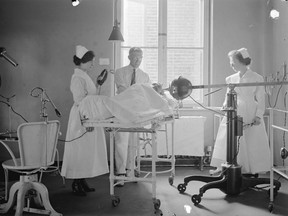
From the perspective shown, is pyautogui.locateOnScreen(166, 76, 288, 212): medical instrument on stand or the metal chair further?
pyautogui.locateOnScreen(166, 76, 288, 212): medical instrument on stand

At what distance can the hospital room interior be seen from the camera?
3668 millimetres

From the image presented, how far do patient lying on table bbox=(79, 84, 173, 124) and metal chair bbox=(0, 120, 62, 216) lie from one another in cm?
35

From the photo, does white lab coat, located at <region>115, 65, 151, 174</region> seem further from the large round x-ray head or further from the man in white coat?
the large round x-ray head

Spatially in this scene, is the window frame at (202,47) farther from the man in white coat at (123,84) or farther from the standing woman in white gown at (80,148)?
the standing woman in white gown at (80,148)

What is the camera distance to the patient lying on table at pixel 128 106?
3070mm

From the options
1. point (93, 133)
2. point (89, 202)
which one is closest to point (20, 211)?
point (89, 202)

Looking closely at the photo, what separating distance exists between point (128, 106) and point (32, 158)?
2.93ft

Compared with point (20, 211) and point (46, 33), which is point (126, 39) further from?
point (20, 211)

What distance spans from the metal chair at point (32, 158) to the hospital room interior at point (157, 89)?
1.20 ft

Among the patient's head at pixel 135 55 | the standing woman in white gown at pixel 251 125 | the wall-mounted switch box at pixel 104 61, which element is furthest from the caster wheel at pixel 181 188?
the wall-mounted switch box at pixel 104 61

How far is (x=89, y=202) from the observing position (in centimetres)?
348

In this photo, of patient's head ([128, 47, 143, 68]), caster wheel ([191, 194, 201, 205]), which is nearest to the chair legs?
caster wheel ([191, 194, 201, 205])

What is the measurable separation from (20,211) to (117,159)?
1.76 meters

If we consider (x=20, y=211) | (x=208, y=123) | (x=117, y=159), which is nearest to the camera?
(x=20, y=211)
